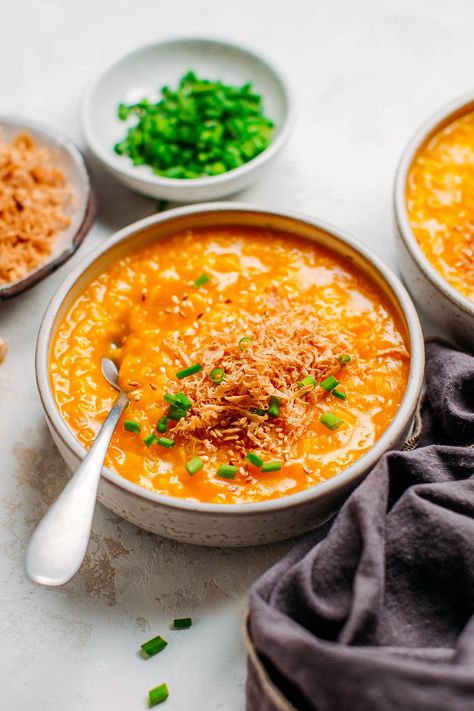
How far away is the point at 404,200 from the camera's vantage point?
8.84 feet

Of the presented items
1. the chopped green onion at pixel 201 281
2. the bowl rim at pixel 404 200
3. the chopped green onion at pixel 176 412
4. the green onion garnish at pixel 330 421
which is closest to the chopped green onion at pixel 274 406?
the green onion garnish at pixel 330 421

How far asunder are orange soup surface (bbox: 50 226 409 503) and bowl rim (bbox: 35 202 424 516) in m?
0.08

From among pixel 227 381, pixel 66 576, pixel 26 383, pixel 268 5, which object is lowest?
pixel 26 383

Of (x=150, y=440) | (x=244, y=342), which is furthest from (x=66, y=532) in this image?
(x=244, y=342)

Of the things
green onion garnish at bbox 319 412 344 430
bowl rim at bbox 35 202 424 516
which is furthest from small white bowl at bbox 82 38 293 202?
green onion garnish at bbox 319 412 344 430

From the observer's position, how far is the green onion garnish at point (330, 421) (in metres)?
2.22

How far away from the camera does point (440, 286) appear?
2484 millimetres

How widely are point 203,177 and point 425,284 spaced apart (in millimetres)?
939

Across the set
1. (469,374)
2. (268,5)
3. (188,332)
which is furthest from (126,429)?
(268,5)

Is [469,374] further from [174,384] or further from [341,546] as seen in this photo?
[174,384]

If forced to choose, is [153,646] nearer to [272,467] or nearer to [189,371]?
[272,467]

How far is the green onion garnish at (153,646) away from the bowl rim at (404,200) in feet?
4.03

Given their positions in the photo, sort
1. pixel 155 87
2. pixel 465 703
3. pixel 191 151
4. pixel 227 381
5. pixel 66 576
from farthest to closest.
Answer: pixel 155 87, pixel 191 151, pixel 227 381, pixel 66 576, pixel 465 703

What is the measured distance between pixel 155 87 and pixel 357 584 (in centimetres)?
225
